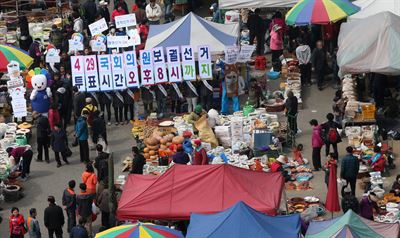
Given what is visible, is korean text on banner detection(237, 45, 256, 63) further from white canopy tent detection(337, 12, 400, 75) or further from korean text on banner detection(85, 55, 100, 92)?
korean text on banner detection(85, 55, 100, 92)

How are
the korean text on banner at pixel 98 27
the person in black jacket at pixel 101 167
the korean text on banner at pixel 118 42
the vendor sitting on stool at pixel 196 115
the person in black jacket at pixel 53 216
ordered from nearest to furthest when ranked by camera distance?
the person in black jacket at pixel 53 216 < the person in black jacket at pixel 101 167 < the vendor sitting on stool at pixel 196 115 < the korean text on banner at pixel 118 42 < the korean text on banner at pixel 98 27

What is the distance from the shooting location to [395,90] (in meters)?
34.6

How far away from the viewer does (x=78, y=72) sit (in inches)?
1331

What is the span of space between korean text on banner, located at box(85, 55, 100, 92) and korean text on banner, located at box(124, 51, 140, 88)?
0.81 metres

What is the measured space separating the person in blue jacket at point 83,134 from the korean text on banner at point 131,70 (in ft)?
7.54

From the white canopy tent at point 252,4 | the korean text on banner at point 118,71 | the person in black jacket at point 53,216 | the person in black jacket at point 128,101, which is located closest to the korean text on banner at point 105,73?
the korean text on banner at point 118,71

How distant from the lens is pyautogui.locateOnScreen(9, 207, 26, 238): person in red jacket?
26.9m

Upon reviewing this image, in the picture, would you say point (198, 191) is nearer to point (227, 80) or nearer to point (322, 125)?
point (322, 125)

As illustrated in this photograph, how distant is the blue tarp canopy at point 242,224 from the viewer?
77.8 feet

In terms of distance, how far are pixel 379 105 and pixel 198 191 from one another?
9.19 metres

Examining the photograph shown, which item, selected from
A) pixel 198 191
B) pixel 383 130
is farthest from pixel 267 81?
pixel 198 191

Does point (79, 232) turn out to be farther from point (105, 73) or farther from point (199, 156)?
point (105, 73)

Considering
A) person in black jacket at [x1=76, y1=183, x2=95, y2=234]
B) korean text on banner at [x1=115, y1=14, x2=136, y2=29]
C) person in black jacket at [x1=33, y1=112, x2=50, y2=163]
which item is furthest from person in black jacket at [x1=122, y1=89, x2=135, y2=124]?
person in black jacket at [x1=76, y1=183, x2=95, y2=234]

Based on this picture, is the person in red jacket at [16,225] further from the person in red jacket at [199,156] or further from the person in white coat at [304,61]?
the person in white coat at [304,61]
